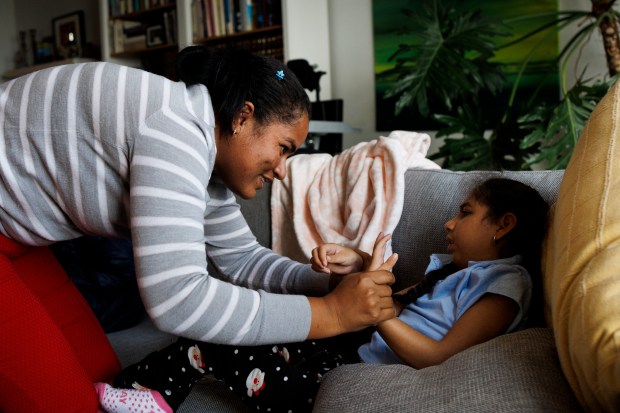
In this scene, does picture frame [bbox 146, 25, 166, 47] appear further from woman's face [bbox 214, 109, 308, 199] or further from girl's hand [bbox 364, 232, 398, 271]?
girl's hand [bbox 364, 232, 398, 271]

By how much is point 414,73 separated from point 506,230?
1401 millimetres

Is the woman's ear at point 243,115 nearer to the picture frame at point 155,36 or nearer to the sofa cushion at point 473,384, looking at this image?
the sofa cushion at point 473,384

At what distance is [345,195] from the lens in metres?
1.65

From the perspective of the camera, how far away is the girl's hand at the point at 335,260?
124 cm

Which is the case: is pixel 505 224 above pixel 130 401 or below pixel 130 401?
above

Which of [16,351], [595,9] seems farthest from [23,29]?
[16,351]

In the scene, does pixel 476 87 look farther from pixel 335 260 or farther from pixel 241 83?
pixel 241 83

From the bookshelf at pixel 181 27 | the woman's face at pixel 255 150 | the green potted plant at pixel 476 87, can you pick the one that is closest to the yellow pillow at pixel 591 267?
the woman's face at pixel 255 150

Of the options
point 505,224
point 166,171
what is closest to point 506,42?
point 505,224

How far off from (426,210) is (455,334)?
0.41 m

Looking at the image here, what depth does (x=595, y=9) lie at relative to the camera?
241 centimetres

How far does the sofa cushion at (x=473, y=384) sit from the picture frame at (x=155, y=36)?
149 inches

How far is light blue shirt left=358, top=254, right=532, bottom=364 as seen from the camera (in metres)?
1.10

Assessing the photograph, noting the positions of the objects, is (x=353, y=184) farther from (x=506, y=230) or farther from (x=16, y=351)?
(x=16, y=351)
